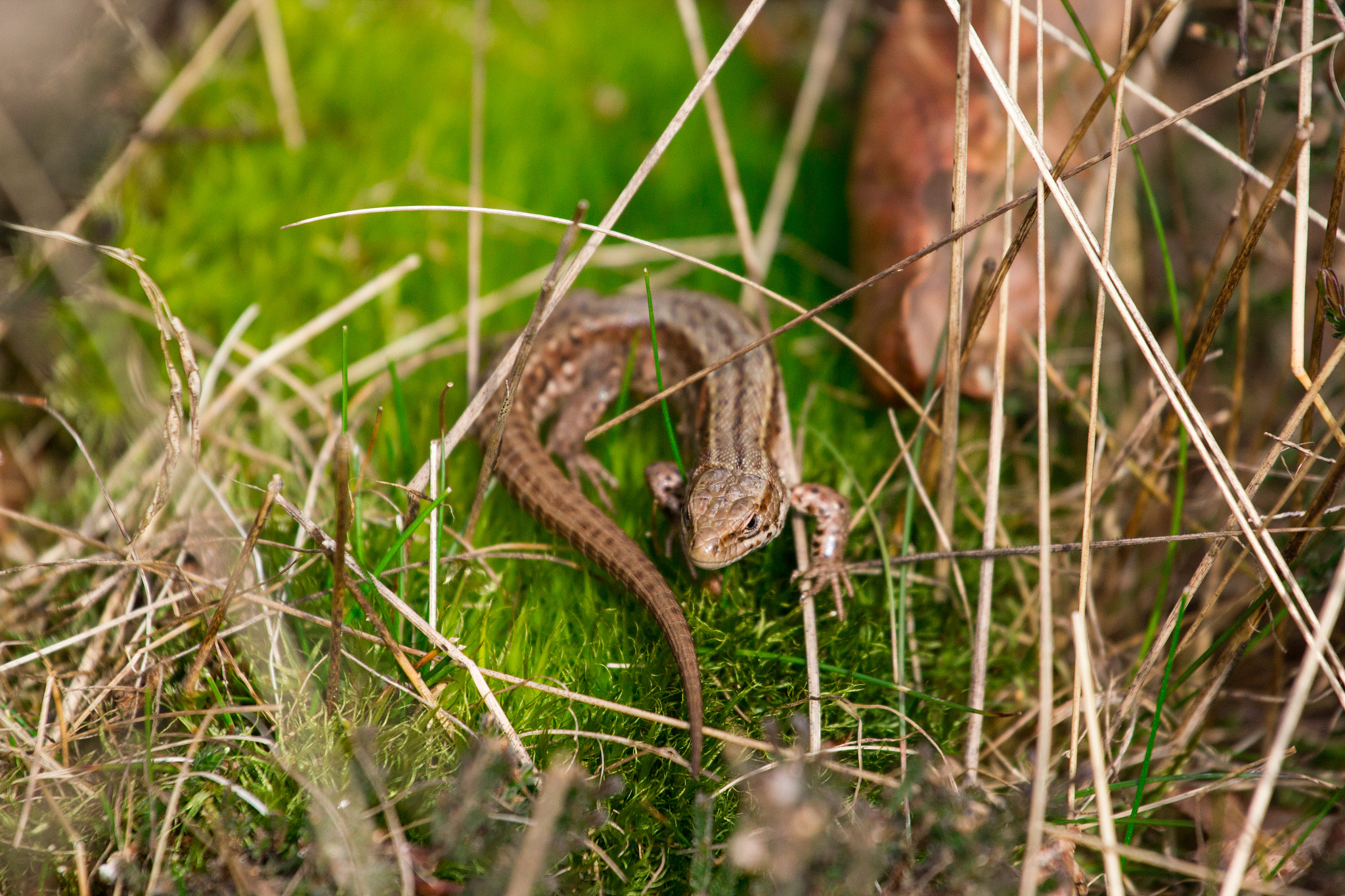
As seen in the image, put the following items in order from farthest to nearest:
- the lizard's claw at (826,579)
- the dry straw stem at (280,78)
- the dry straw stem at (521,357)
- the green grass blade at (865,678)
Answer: the dry straw stem at (280,78) < the lizard's claw at (826,579) < the green grass blade at (865,678) < the dry straw stem at (521,357)

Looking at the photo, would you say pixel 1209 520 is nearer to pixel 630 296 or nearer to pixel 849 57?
pixel 630 296

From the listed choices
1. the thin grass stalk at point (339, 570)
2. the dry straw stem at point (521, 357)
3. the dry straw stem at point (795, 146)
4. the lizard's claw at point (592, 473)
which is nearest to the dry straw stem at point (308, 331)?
the lizard's claw at point (592, 473)

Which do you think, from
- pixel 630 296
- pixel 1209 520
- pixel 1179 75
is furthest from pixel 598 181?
pixel 1179 75

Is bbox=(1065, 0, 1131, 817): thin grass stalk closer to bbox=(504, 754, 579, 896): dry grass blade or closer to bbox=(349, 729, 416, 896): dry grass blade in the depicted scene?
bbox=(504, 754, 579, 896): dry grass blade

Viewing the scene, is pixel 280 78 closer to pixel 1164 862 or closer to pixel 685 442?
pixel 685 442

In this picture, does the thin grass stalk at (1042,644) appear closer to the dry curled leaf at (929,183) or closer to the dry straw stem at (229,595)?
the dry curled leaf at (929,183)

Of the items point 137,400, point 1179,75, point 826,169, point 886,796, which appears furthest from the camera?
Answer: point 1179,75

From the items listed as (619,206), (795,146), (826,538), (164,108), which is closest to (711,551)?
(826,538)

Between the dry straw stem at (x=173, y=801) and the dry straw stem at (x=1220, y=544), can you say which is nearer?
the dry straw stem at (x=173, y=801)
